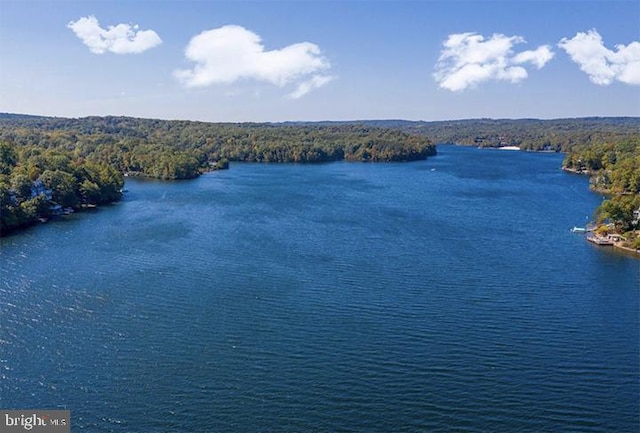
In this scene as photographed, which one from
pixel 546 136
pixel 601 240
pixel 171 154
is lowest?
pixel 601 240

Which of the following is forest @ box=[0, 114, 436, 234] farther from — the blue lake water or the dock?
the dock

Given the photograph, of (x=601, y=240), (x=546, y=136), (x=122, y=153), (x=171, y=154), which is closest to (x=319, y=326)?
(x=601, y=240)

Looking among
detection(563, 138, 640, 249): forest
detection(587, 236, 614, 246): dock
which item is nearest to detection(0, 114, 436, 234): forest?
detection(587, 236, 614, 246): dock

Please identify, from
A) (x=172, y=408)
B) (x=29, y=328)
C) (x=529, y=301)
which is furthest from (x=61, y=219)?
(x=529, y=301)

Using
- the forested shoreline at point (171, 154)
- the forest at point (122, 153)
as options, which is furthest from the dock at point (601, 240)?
the forest at point (122, 153)

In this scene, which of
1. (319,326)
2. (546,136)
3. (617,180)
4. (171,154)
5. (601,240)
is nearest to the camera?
(319,326)

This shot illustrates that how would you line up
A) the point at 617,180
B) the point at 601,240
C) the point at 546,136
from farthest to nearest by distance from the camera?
the point at 546,136 → the point at 617,180 → the point at 601,240

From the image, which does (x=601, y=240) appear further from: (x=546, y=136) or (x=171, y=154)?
(x=546, y=136)
